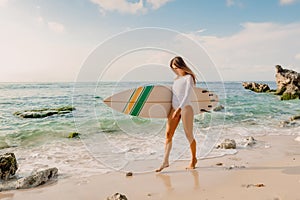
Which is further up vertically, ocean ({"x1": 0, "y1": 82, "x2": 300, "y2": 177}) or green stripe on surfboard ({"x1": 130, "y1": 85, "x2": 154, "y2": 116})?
green stripe on surfboard ({"x1": 130, "y1": 85, "x2": 154, "y2": 116})

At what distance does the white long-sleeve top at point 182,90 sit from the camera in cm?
451

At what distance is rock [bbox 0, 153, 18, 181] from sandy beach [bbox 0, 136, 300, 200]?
673 mm

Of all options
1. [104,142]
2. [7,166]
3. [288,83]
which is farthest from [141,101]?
[288,83]

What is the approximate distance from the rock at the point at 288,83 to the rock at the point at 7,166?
91.3 feet

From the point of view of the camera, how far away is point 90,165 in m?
5.30

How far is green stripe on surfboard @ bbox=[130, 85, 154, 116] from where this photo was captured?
17.6 ft

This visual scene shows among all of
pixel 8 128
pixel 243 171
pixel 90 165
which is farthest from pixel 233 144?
pixel 8 128

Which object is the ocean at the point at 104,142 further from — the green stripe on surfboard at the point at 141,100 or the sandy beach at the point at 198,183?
the sandy beach at the point at 198,183

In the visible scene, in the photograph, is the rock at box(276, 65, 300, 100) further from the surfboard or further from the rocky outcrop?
the rocky outcrop

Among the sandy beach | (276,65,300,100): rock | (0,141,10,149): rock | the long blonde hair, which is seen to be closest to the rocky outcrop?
the sandy beach

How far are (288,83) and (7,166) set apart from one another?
106 feet

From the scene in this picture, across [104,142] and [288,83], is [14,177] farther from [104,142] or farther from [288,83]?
[288,83]

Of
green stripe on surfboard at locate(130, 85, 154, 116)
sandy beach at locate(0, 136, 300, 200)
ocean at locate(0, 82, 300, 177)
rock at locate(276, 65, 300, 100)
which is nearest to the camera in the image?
sandy beach at locate(0, 136, 300, 200)

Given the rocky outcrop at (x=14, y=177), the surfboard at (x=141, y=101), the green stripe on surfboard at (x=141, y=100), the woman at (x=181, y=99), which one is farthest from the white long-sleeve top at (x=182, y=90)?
the rocky outcrop at (x=14, y=177)
